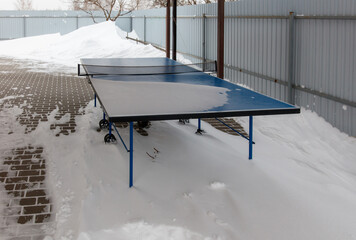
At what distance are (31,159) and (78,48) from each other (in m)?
15.4

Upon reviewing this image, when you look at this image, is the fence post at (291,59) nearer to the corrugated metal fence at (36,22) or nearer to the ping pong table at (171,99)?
the ping pong table at (171,99)

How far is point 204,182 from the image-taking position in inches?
204

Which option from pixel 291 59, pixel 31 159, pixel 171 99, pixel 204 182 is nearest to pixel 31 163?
pixel 31 159

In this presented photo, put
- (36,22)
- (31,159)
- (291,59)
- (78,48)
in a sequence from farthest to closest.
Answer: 1. (36,22)
2. (78,48)
3. (291,59)
4. (31,159)

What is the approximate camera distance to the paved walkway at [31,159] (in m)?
4.30

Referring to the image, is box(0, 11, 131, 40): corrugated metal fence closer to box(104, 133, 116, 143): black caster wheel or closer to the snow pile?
the snow pile

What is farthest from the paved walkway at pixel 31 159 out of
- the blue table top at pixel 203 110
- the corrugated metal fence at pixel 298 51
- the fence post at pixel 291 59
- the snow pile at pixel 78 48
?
the snow pile at pixel 78 48

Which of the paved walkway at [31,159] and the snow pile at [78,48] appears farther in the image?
the snow pile at [78,48]

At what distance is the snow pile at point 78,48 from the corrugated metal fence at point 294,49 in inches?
232

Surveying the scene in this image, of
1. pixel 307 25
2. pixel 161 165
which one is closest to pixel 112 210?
pixel 161 165

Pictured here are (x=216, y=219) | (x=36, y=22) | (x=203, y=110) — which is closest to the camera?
(x=216, y=219)

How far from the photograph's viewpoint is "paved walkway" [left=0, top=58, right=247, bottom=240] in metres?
4.30

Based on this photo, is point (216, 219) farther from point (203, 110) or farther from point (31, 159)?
point (31, 159)

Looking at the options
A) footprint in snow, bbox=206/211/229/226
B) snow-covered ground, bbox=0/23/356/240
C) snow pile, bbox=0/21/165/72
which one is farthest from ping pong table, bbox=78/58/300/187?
snow pile, bbox=0/21/165/72
